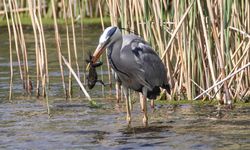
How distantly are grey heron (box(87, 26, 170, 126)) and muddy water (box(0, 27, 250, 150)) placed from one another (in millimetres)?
358

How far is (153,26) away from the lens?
347 inches

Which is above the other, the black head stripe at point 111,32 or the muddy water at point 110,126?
the black head stripe at point 111,32

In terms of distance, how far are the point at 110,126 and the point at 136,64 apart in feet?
2.12

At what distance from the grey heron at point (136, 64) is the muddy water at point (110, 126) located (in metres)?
0.36

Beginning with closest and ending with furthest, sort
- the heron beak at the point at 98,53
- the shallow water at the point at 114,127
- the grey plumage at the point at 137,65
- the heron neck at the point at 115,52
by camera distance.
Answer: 1. the shallow water at the point at 114,127
2. the heron beak at the point at 98,53
3. the heron neck at the point at 115,52
4. the grey plumage at the point at 137,65

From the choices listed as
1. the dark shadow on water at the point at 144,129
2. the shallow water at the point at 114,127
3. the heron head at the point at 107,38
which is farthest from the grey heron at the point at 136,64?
the shallow water at the point at 114,127

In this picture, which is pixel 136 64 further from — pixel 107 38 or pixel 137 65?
pixel 107 38

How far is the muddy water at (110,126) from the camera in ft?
23.3

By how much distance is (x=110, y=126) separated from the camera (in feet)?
26.2

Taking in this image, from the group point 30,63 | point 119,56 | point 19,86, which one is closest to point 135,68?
point 119,56

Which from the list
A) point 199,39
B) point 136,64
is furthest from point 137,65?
point 199,39

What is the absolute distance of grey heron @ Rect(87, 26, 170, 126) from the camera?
7727 millimetres

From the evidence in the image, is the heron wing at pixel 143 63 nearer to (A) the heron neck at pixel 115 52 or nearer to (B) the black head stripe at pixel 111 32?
(A) the heron neck at pixel 115 52

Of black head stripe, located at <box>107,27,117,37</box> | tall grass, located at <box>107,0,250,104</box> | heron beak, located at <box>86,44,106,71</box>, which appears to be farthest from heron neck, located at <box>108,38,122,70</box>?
tall grass, located at <box>107,0,250,104</box>
